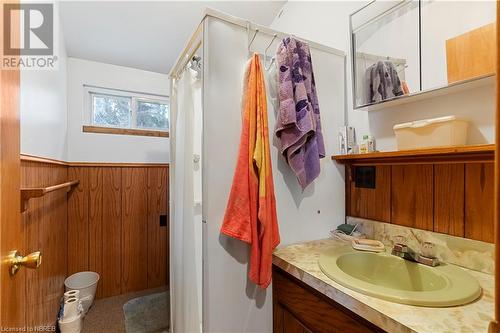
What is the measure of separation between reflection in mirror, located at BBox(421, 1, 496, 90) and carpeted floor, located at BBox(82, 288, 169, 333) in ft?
8.18

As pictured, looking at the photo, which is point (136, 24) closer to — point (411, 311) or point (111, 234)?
point (111, 234)

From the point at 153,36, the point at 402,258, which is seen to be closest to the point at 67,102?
the point at 153,36

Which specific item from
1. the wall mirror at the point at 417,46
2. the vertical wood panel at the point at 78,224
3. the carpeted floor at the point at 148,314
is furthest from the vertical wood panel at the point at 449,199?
the vertical wood panel at the point at 78,224

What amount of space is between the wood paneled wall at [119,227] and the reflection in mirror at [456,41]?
2.40m

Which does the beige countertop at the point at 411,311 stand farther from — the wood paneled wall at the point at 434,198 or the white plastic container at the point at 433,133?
the white plastic container at the point at 433,133

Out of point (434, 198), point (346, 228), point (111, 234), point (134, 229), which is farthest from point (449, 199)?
point (111, 234)

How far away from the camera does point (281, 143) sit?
1.07 metres

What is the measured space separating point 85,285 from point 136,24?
2296mm

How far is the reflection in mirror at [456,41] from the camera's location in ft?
2.73

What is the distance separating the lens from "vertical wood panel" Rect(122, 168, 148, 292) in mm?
2387

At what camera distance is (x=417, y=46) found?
105 cm

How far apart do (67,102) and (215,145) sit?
210 centimetres

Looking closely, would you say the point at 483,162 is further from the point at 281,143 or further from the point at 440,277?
the point at 281,143

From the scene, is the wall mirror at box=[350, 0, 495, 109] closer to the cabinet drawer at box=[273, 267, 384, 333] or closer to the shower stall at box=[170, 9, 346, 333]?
the shower stall at box=[170, 9, 346, 333]
